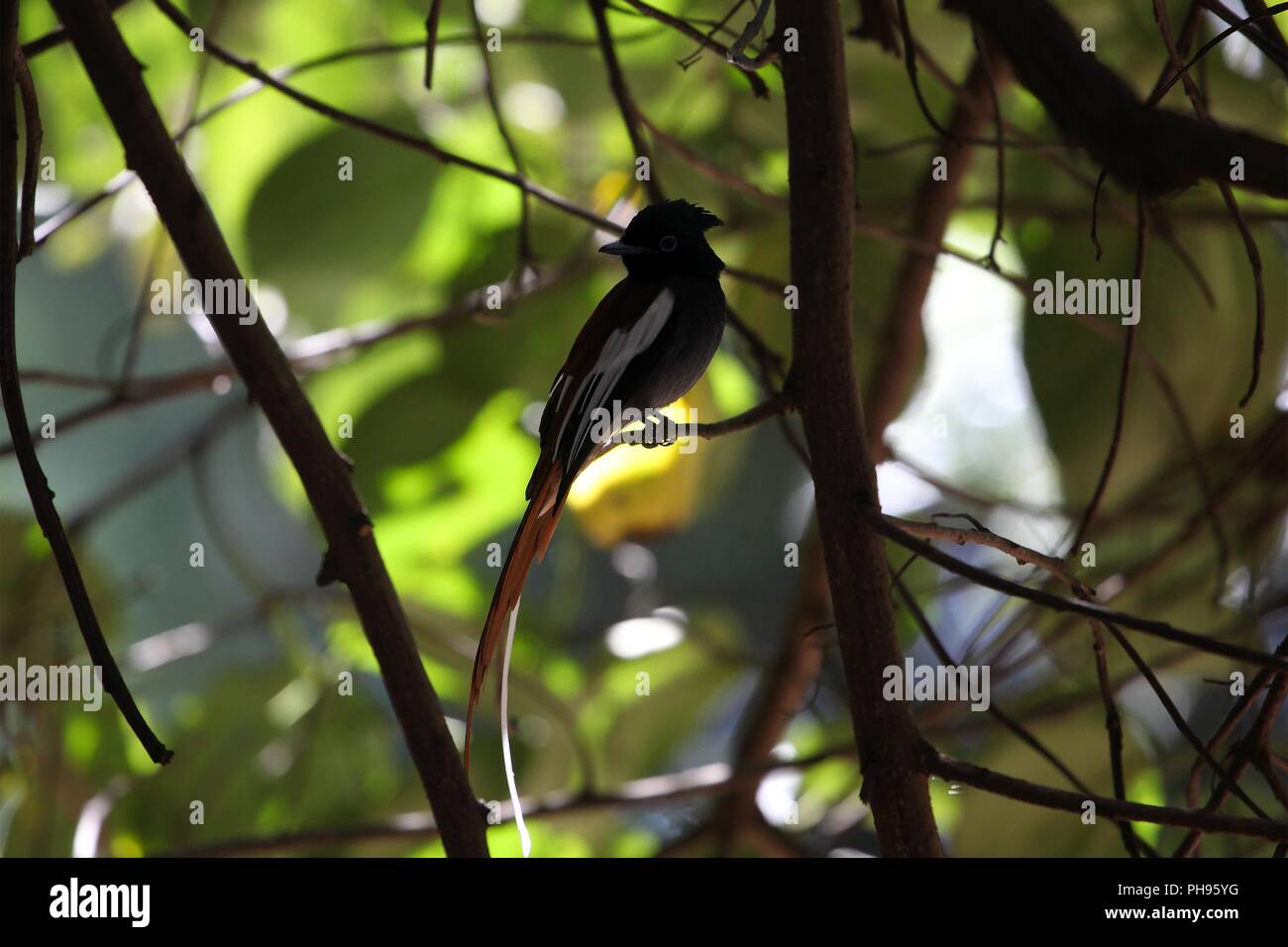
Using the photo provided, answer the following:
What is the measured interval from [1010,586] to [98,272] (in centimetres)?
310

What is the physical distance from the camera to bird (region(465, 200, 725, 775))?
610 mm

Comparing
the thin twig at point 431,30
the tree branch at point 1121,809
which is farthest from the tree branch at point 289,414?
the tree branch at point 1121,809

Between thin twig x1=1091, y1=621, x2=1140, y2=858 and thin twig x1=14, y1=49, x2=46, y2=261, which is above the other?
thin twig x1=14, y1=49, x2=46, y2=261

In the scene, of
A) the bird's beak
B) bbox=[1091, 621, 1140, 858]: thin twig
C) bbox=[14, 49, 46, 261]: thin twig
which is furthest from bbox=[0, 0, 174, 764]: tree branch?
bbox=[1091, 621, 1140, 858]: thin twig

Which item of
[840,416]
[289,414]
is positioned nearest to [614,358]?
[840,416]

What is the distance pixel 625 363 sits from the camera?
2.08 feet

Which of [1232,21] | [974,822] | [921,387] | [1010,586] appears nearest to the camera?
[1010,586]

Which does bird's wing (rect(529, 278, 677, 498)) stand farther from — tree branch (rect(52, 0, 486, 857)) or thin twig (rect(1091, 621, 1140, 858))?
thin twig (rect(1091, 621, 1140, 858))

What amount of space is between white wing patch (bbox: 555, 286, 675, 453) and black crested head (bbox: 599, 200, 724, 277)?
0.02 m

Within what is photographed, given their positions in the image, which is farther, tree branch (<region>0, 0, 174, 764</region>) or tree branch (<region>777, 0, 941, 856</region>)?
tree branch (<region>777, 0, 941, 856</region>)

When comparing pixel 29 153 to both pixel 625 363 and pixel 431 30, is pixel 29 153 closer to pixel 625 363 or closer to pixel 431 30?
pixel 431 30

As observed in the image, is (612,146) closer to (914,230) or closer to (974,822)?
(914,230)

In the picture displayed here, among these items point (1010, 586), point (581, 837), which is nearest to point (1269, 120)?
point (1010, 586)

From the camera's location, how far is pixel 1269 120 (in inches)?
59.5
